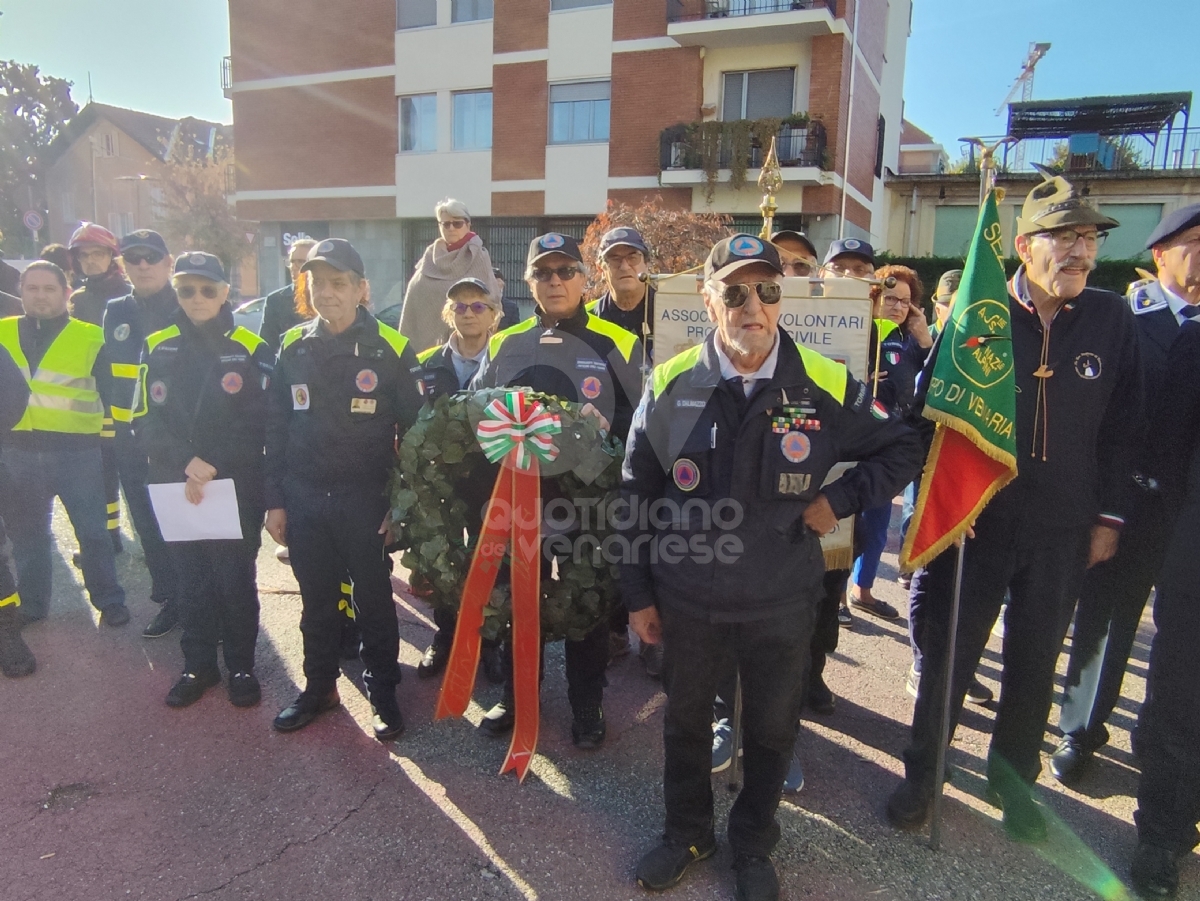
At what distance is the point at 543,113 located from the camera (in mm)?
19750

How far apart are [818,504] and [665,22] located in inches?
744

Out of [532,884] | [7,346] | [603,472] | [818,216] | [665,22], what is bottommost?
[532,884]

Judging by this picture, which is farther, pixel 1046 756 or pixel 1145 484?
pixel 1046 756

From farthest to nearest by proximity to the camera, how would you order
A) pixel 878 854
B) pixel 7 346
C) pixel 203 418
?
pixel 7 346
pixel 203 418
pixel 878 854

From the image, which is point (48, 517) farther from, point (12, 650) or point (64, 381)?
point (12, 650)

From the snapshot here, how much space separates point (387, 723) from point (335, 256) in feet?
7.27

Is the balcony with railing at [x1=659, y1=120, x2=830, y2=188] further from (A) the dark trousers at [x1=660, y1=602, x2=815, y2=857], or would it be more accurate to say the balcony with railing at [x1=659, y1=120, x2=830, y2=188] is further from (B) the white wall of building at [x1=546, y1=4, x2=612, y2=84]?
(A) the dark trousers at [x1=660, y1=602, x2=815, y2=857]

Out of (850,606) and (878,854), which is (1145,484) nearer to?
(878,854)

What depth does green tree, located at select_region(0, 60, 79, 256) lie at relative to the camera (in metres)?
41.2

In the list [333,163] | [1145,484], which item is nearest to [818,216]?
[333,163]

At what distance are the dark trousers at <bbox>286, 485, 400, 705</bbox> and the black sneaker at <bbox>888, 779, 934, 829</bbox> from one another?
2318mm

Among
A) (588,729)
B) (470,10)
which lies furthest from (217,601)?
(470,10)

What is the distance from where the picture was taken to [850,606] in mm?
5492

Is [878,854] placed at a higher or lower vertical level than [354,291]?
lower
